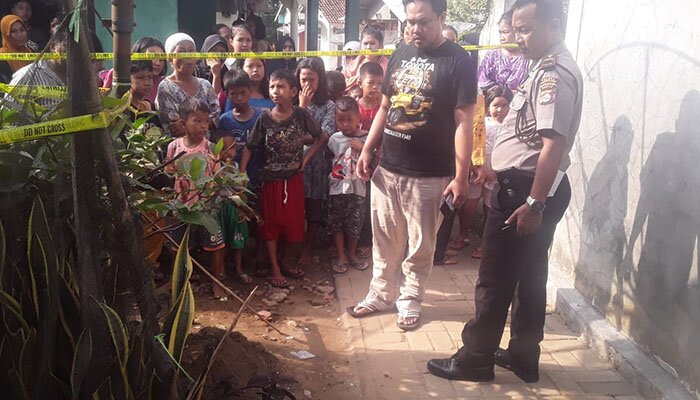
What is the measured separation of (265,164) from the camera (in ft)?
14.5

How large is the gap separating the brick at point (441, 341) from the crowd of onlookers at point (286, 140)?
1245mm

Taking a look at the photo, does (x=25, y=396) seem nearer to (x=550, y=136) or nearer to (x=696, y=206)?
(x=550, y=136)

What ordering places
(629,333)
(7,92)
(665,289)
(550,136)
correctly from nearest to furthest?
1. (7,92)
2. (550,136)
3. (665,289)
4. (629,333)

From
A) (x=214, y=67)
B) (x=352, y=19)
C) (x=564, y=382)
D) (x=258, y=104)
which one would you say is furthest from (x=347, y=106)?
(x=352, y=19)

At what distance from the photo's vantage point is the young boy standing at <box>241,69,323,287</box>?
172 inches

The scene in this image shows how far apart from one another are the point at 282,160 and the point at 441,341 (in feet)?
5.81

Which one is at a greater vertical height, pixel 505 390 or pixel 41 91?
pixel 41 91

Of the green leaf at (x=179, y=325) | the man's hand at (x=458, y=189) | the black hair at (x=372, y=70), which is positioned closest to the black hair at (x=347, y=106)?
the black hair at (x=372, y=70)

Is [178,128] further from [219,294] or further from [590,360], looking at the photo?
[590,360]

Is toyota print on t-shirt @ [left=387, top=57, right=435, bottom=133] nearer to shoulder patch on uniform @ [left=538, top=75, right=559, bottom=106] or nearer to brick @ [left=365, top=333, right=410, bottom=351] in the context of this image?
shoulder patch on uniform @ [left=538, top=75, right=559, bottom=106]

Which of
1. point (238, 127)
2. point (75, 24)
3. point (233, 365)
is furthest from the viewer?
point (238, 127)

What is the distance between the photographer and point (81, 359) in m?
1.69

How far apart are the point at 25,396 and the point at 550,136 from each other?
2205mm

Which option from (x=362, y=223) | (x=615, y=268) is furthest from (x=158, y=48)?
(x=615, y=268)
